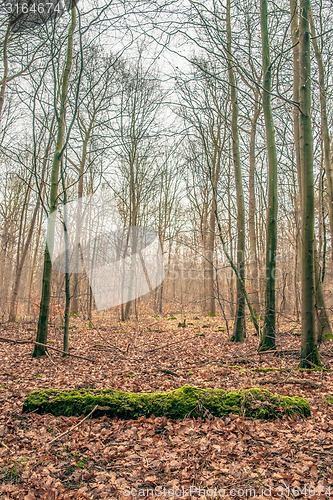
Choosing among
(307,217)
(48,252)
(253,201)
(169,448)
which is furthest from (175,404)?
(253,201)

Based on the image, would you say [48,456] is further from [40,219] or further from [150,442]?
[40,219]

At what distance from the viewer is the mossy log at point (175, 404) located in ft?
13.1

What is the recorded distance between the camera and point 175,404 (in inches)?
163

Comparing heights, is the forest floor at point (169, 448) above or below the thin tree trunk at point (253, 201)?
below

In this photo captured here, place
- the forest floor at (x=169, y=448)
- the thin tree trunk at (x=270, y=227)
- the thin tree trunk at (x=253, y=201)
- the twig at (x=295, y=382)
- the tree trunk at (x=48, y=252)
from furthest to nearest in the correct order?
the thin tree trunk at (x=253, y=201) < the tree trunk at (x=48, y=252) < the thin tree trunk at (x=270, y=227) < the twig at (x=295, y=382) < the forest floor at (x=169, y=448)

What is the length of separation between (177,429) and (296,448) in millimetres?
1291

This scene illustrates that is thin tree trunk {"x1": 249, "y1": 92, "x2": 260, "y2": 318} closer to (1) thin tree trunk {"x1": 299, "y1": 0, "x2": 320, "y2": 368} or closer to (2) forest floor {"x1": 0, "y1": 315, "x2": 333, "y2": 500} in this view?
(1) thin tree trunk {"x1": 299, "y1": 0, "x2": 320, "y2": 368}

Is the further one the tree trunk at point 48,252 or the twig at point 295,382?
the tree trunk at point 48,252

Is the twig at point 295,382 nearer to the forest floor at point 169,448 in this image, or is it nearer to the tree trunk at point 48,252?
the forest floor at point 169,448

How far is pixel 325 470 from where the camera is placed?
2.81m

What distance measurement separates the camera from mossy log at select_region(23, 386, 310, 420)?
13.1 feet

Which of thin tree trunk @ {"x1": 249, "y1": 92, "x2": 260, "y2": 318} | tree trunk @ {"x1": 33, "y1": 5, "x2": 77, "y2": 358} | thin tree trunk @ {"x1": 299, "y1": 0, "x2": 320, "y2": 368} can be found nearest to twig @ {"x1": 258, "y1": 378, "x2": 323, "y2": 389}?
thin tree trunk @ {"x1": 299, "y1": 0, "x2": 320, "y2": 368}

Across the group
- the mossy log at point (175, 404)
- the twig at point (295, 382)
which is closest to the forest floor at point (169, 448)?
the twig at point (295, 382)

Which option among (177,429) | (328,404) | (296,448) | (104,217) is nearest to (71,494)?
(177,429)
